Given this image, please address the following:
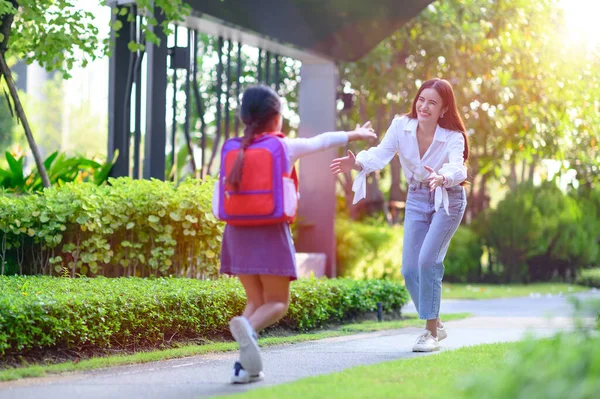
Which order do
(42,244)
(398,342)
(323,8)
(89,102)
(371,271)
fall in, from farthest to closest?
(89,102), (371,271), (323,8), (42,244), (398,342)

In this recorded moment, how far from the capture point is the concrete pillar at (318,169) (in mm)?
12875

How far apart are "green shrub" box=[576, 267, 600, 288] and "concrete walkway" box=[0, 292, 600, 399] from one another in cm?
973

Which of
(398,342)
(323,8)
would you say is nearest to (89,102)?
(323,8)

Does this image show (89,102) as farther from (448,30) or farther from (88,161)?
(88,161)

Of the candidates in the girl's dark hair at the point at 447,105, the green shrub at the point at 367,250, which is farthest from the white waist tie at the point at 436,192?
the green shrub at the point at 367,250

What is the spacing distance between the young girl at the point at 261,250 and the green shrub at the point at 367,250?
9.61m

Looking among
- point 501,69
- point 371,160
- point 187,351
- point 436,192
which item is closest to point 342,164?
point 371,160

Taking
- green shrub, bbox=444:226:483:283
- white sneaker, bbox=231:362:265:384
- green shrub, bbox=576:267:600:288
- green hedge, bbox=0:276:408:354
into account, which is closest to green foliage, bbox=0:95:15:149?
green shrub, bbox=444:226:483:283

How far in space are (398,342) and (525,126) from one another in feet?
31.0

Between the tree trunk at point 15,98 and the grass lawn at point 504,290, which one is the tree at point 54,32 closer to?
the tree trunk at point 15,98

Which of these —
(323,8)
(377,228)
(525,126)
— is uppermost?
(323,8)

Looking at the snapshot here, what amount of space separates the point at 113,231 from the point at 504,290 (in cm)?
1027

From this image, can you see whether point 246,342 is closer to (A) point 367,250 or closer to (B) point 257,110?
(B) point 257,110

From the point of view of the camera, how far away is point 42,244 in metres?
8.48
